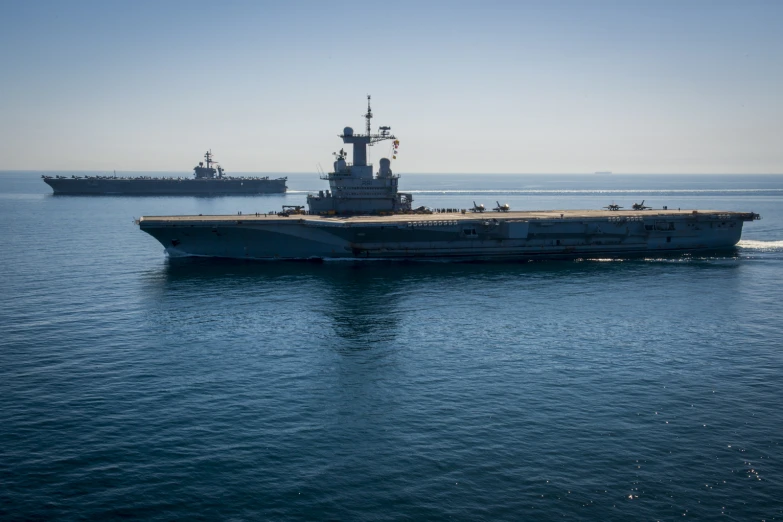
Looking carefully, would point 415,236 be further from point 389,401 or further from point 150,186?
point 150,186

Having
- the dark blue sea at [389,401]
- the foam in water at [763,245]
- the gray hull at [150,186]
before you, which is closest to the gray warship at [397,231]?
the foam in water at [763,245]

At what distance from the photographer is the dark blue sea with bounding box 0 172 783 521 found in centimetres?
1545

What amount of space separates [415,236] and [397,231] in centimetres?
169

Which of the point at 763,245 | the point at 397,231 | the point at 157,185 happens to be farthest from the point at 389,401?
the point at 157,185

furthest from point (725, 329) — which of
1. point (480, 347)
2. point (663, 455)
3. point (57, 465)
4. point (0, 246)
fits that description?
point (0, 246)

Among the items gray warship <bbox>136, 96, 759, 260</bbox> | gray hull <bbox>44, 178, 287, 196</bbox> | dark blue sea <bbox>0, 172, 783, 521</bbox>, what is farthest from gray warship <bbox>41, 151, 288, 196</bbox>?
dark blue sea <bbox>0, 172, 783, 521</bbox>

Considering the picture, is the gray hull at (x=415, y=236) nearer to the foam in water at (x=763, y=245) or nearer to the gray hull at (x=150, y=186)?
A: the foam in water at (x=763, y=245)

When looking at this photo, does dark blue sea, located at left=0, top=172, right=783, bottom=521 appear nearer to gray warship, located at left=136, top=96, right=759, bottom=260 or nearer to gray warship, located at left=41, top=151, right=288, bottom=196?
gray warship, located at left=136, top=96, right=759, bottom=260

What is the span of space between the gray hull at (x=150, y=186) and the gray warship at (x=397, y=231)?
94835 millimetres

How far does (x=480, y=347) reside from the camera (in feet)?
90.3

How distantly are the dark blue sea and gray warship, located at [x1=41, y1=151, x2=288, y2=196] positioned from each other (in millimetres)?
107245

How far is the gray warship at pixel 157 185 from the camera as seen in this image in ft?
461

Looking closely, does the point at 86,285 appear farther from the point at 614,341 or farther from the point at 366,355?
the point at 614,341

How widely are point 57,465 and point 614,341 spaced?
23537mm
